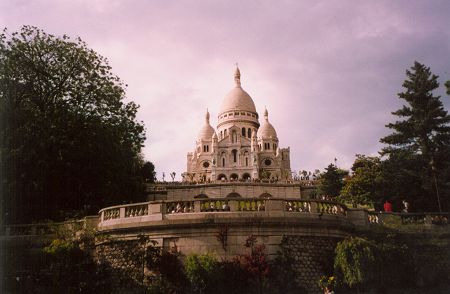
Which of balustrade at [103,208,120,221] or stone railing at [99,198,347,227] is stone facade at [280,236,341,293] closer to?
stone railing at [99,198,347,227]

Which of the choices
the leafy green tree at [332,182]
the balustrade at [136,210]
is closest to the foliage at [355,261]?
the balustrade at [136,210]

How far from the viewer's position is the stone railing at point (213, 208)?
1858 cm

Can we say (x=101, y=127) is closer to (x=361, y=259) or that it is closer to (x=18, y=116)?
(x=18, y=116)

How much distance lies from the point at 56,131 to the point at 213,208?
13016 millimetres

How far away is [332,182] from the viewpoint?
52812 millimetres

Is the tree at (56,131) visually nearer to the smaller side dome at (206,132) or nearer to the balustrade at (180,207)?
the balustrade at (180,207)

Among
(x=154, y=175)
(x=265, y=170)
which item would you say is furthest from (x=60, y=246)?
(x=265, y=170)

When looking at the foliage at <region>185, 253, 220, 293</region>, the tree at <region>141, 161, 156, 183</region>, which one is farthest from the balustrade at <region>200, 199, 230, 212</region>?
the tree at <region>141, 161, 156, 183</region>

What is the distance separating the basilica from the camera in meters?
102

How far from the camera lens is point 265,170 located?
338 feet

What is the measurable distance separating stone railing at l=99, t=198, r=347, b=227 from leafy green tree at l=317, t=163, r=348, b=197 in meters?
33.2

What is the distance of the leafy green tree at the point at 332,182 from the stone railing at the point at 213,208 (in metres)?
33.2

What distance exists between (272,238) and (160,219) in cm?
401

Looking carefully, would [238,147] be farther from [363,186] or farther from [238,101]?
[363,186]
